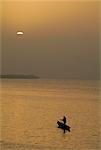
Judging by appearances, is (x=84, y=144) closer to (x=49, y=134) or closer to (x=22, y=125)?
(x=49, y=134)

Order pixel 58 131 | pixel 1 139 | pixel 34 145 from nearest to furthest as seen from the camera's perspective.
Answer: pixel 34 145
pixel 1 139
pixel 58 131

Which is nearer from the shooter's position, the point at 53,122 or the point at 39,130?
the point at 39,130

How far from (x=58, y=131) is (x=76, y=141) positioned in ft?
14.8

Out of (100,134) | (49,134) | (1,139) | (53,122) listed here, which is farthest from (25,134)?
(53,122)

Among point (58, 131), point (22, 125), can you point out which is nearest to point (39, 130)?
point (58, 131)

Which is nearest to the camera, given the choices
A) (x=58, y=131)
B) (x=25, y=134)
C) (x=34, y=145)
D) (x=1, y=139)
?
(x=34, y=145)

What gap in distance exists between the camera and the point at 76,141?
77.8 feet

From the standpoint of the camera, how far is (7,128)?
28.7 meters

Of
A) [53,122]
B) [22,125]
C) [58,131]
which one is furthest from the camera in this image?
[53,122]

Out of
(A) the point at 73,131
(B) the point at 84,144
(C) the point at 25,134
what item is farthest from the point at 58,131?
(B) the point at 84,144

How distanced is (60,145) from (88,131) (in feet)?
21.5

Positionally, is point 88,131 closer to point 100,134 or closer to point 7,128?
point 100,134

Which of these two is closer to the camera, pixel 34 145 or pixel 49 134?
pixel 34 145

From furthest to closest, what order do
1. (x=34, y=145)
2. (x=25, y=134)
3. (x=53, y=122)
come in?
(x=53, y=122), (x=25, y=134), (x=34, y=145)
